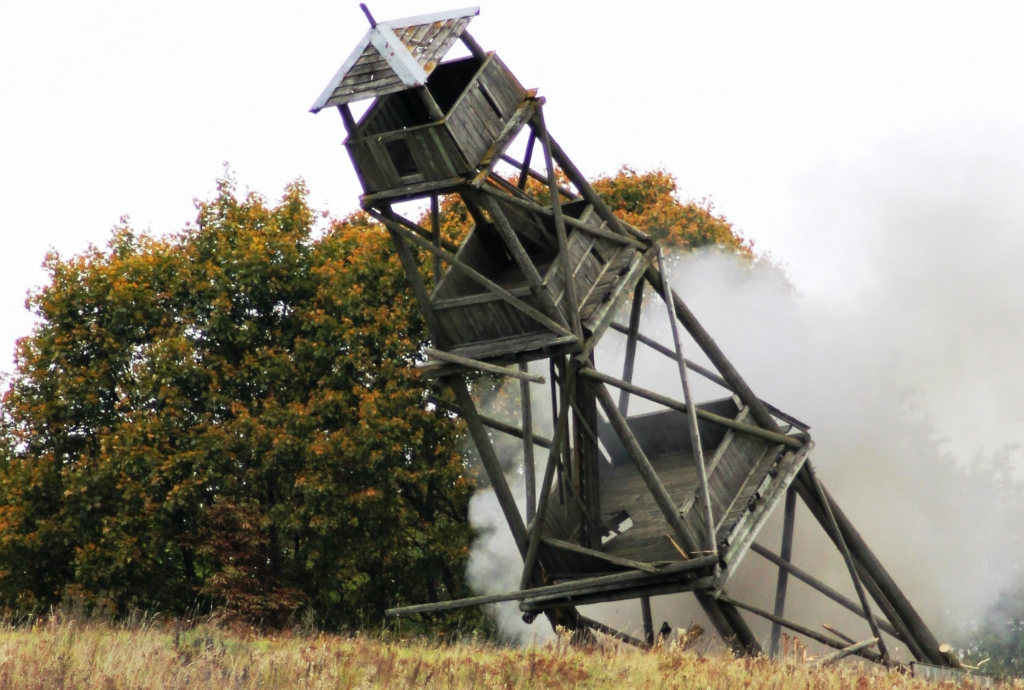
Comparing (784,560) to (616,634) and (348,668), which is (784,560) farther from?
(348,668)

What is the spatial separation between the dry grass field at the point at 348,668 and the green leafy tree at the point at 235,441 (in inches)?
562

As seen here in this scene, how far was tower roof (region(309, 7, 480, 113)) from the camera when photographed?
47.1 ft

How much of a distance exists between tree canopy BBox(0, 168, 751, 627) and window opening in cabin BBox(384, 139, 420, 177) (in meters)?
13.9

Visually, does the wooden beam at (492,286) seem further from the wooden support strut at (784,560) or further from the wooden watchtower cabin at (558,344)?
the wooden support strut at (784,560)

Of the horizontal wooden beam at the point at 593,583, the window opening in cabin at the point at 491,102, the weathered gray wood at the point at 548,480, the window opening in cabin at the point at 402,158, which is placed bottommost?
the horizontal wooden beam at the point at 593,583

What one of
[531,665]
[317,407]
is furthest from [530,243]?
[317,407]

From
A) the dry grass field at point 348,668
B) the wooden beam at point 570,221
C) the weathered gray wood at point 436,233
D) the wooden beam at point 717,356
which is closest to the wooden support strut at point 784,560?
the wooden beam at point 717,356

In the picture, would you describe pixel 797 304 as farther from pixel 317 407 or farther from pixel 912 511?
pixel 317 407

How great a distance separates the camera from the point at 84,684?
1091 cm

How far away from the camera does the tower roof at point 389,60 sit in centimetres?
1435

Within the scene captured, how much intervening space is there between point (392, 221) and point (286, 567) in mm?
16688

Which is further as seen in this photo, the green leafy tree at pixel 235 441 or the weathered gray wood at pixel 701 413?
the green leafy tree at pixel 235 441

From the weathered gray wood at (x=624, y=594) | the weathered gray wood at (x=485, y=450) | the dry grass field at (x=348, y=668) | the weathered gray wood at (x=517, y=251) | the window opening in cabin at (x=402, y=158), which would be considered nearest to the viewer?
the dry grass field at (x=348, y=668)

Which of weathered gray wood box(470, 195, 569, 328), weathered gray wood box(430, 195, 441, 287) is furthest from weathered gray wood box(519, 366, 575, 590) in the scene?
weathered gray wood box(430, 195, 441, 287)
